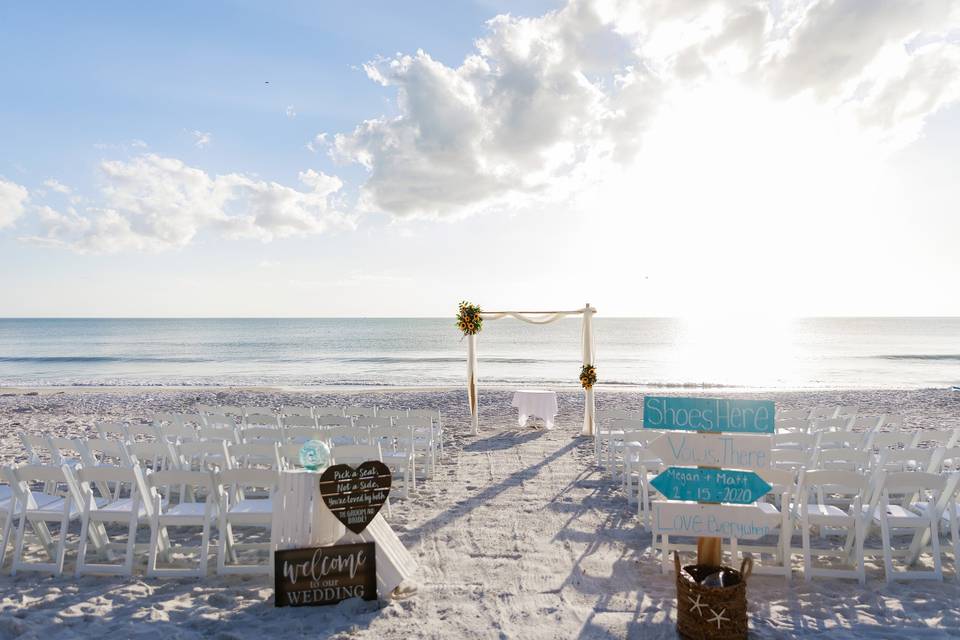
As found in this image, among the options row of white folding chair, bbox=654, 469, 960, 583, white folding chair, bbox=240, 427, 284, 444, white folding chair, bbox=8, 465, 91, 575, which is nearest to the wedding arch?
white folding chair, bbox=240, 427, 284, 444

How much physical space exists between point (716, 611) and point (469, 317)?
7577 mm

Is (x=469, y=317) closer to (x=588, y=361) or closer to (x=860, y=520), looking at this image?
(x=588, y=361)

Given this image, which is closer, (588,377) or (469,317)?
(588,377)

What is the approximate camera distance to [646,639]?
10.2 ft

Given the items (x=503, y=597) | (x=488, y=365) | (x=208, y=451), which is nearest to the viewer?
(x=503, y=597)

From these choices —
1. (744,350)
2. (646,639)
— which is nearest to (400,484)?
(646,639)

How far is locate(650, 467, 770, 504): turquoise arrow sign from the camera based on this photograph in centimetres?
332

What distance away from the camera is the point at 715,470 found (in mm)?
3375

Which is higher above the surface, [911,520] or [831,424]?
[831,424]

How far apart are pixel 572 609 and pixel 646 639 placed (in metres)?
0.49

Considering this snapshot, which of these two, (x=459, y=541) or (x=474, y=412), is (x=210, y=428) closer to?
(x=459, y=541)

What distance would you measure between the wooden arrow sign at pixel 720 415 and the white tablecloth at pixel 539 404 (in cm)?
680

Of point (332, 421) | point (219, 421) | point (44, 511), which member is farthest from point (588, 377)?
point (44, 511)

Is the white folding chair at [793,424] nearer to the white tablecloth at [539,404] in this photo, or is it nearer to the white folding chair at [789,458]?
the white folding chair at [789,458]
